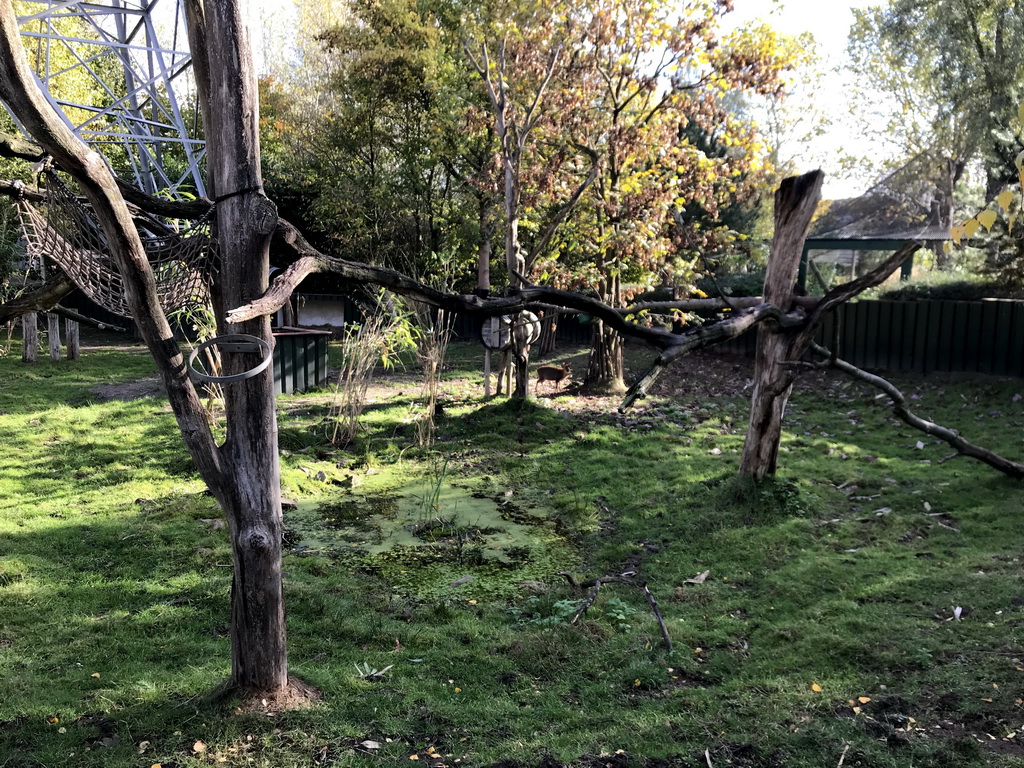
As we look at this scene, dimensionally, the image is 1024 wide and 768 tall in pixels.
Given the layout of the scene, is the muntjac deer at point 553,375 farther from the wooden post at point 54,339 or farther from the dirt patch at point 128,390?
the wooden post at point 54,339

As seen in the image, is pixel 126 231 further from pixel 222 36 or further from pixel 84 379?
pixel 84 379

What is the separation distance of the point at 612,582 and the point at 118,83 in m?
25.6

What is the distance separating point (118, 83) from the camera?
2409 centimetres

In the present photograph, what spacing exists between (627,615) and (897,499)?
10.8ft

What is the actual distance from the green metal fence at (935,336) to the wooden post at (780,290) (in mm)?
4481

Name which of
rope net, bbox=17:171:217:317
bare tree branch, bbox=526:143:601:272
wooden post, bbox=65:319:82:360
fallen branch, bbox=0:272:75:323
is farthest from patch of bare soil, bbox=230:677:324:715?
wooden post, bbox=65:319:82:360

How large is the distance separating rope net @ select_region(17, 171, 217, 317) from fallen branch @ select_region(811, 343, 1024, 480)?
3.83 m

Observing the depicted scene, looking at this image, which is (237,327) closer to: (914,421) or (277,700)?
(277,700)

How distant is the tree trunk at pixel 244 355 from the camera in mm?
3053

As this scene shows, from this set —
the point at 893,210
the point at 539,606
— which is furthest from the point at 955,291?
the point at 893,210

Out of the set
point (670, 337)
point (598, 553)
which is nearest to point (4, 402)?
point (598, 553)

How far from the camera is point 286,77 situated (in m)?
32.9

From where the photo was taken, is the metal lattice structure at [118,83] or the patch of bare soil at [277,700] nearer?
the patch of bare soil at [277,700]

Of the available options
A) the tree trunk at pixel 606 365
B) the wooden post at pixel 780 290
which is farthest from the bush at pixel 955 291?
the wooden post at pixel 780 290
